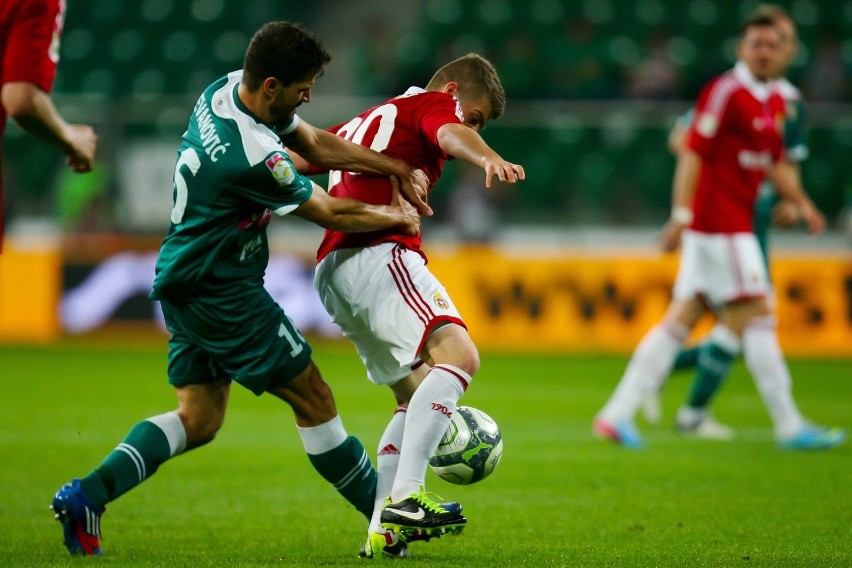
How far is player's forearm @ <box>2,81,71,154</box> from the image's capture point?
4.25 m

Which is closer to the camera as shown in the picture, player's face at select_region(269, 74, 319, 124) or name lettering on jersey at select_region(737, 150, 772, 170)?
player's face at select_region(269, 74, 319, 124)

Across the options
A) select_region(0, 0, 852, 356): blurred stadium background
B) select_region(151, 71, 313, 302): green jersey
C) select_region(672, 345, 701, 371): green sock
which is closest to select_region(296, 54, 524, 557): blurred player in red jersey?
select_region(151, 71, 313, 302): green jersey

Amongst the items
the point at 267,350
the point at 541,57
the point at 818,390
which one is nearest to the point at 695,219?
the point at 818,390

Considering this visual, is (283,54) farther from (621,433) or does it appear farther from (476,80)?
(621,433)

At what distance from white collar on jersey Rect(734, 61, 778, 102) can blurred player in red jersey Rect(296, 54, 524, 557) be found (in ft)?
12.1

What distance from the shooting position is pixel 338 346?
1444 cm

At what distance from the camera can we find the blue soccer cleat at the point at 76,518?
4.60 metres

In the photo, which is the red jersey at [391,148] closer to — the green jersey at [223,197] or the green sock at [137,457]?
the green jersey at [223,197]

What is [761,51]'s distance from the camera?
317 inches

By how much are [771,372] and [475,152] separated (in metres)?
4.25

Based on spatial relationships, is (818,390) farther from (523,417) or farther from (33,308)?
(33,308)

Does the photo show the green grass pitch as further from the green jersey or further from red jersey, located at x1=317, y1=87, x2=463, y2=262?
red jersey, located at x1=317, y1=87, x2=463, y2=262

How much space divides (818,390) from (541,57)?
6.81 metres

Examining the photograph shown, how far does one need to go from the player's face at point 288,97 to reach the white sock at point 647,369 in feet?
13.4
